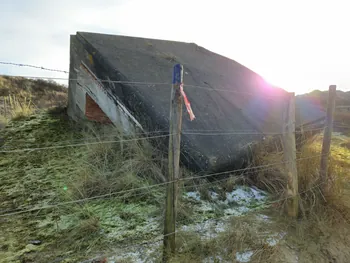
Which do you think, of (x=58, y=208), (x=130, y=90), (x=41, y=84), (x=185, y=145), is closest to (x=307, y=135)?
(x=185, y=145)

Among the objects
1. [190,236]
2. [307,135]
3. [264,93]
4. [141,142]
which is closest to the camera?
[190,236]

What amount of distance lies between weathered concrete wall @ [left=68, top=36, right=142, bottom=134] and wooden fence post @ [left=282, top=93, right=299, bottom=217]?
2162 mm

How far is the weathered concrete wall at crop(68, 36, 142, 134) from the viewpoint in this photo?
4746 mm

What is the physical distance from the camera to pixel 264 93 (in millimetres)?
6809

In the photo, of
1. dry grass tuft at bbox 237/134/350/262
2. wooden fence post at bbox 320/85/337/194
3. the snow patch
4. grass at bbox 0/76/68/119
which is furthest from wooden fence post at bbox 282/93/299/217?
grass at bbox 0/76/68/119

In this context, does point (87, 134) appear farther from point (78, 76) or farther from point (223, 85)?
point (223, 85)

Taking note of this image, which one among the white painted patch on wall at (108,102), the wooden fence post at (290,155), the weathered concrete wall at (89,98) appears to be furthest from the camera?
the weathered concrete wall at (89,98)

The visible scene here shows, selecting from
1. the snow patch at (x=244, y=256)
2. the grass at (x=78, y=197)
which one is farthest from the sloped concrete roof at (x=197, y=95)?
the snow patch at (x=244, y=256)

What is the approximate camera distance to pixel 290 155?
321 centimetres

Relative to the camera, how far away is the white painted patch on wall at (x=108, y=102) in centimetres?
461

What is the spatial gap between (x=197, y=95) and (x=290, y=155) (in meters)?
2.33

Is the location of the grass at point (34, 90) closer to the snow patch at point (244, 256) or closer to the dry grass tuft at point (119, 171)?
the dry grass tuft at point (119, 171)

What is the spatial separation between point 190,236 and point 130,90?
2.66 m

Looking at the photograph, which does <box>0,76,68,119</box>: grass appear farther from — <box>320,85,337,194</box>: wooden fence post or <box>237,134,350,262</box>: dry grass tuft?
<box>320,85,337,194</box>: wooden fence post
